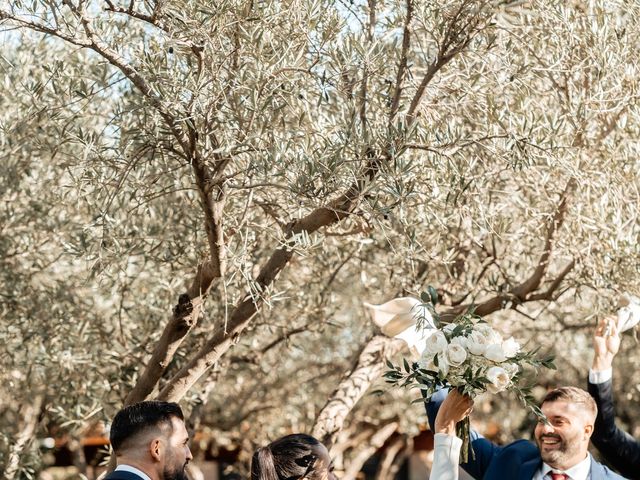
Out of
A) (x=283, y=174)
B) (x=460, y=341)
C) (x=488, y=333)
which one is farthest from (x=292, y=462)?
(x=283, y=174)

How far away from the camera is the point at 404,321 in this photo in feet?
17.0

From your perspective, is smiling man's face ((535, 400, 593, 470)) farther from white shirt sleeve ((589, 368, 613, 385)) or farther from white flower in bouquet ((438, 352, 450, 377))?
white flower in bouquet ((438, 352, 450, 377))

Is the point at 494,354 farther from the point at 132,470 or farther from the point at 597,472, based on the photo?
the point at 132,470

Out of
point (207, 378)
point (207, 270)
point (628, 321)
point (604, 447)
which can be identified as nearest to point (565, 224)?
point (628, 321)

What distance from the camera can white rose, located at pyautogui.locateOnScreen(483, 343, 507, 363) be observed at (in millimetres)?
4348

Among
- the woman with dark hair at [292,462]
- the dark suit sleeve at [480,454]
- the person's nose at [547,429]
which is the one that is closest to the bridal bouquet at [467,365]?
the woman with dark hair at [292,462]

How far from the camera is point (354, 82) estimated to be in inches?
215

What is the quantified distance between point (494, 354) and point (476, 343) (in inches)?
3.6

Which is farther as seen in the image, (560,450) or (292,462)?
(560,450)

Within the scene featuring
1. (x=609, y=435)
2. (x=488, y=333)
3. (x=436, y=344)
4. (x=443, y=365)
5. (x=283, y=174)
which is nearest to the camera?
(x=443, y=365)

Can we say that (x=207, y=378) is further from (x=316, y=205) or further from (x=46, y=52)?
(x=316, y=205)

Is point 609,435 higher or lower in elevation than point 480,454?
higher

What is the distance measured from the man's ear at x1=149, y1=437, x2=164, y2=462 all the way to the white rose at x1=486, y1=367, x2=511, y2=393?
4.66 ft

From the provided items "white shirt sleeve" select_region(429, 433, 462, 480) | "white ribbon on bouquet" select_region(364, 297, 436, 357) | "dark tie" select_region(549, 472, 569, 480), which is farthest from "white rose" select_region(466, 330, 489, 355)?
"dark tie" select_region(549, 472, 569, 480)
